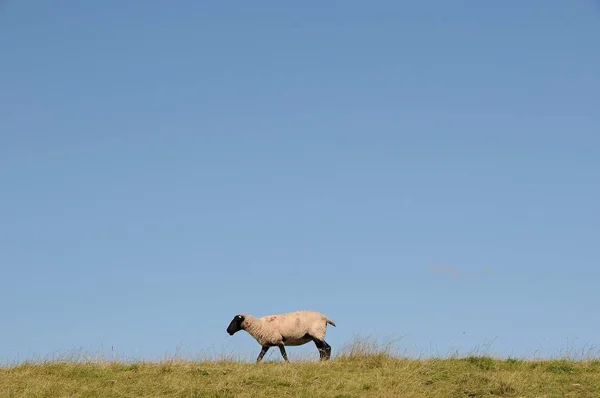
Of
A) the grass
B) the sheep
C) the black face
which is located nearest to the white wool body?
the sheep

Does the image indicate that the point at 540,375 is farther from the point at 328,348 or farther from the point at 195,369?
the point at 195,369

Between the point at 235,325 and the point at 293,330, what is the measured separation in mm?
2544

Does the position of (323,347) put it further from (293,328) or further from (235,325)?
(235,325)

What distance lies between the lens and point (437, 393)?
20984mm

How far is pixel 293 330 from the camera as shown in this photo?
26719 millimetres

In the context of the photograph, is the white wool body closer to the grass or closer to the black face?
the black face

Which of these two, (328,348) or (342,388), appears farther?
(328,348)

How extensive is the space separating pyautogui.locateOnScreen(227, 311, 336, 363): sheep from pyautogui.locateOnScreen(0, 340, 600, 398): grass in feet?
8.41

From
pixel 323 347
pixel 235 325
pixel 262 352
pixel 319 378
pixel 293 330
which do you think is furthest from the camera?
pixel 235 325

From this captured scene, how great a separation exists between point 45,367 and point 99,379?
2.17 meters

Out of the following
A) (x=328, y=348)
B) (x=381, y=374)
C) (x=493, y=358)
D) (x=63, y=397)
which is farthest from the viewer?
(x=328, y=348)

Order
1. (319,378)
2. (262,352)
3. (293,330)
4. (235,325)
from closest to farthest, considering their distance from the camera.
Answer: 1. (319,378)
2. (262,352)
3. (293,330)
4. (235,325)

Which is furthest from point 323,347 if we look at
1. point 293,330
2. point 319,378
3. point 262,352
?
point 319,378

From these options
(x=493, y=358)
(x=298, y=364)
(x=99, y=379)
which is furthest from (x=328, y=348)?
(x=99, y=379)
